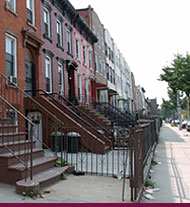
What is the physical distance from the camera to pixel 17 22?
9977 millimetres

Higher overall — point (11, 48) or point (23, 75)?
point (11, 48)

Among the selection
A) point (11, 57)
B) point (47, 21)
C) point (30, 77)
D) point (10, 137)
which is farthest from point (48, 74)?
point (10, 137)

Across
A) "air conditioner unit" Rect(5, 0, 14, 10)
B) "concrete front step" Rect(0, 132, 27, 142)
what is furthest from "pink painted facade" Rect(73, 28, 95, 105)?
"concrete front step" Rect(0, 132, 27, 142)

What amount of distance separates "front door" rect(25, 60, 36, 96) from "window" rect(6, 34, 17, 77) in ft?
4.23

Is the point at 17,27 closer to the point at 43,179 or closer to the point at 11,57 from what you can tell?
the point at 11,57

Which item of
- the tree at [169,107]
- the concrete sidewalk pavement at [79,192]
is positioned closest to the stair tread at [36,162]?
the concrete sidewalk pavement at [79,192]

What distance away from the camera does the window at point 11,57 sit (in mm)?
9433

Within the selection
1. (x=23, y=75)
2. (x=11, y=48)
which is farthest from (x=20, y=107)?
(x=11, y=48)

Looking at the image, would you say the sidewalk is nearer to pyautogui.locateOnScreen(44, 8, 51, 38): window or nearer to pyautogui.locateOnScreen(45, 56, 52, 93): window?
pyautogui.locateOnScreen(45, 56, 52, 93): window

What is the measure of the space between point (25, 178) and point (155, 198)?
8.99 ft

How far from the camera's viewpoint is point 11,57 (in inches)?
380

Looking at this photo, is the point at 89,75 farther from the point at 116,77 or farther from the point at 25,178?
the point at 25,178

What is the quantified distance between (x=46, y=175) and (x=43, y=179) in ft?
1.10

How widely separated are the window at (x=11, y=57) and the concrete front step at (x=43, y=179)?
525cm
